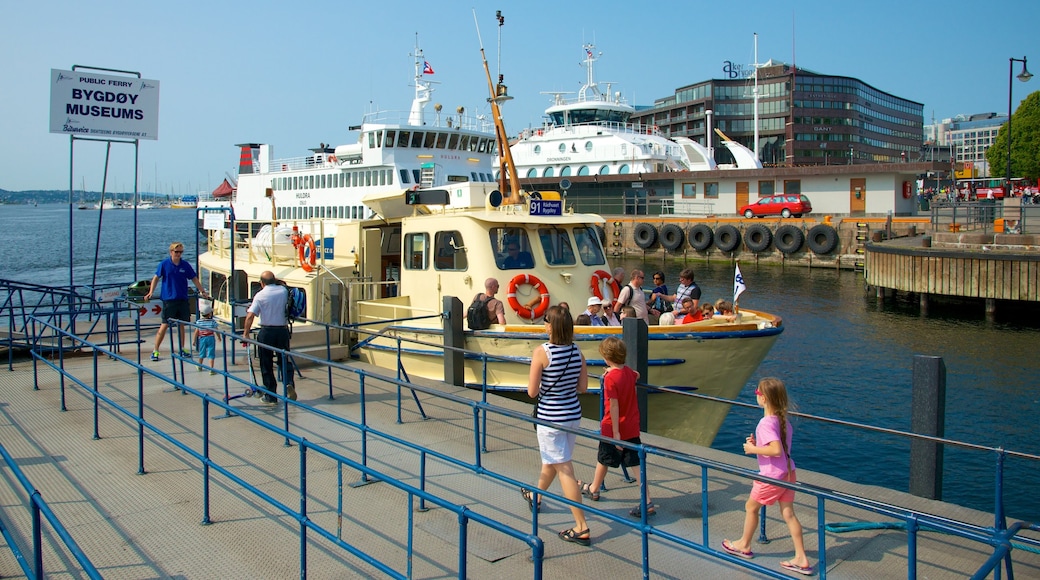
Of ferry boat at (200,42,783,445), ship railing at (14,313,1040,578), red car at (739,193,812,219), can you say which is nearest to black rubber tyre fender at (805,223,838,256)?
red car at (739,193,812,219)

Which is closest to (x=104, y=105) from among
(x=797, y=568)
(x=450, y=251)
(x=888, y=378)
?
(x=450, y=251)

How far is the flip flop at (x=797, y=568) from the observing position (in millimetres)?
4940

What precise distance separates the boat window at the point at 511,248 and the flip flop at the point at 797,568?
22.1 feet

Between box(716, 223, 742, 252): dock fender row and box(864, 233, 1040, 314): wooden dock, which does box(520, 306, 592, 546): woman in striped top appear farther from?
box(716, 223, 742, 252): dock fender row

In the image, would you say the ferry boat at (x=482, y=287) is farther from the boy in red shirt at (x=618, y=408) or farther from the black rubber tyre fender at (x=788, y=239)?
the black rubber tyre fender at (x=788, y=239)

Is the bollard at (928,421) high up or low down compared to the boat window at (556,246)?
down

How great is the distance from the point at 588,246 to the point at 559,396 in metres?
6.45

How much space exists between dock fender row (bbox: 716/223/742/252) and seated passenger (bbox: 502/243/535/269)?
3013cm

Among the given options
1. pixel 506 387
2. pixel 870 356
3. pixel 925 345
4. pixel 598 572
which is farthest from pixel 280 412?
pixel 925 345

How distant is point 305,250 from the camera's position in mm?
13625

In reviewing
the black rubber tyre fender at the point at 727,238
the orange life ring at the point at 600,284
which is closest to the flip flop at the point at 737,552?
the orange life ring at the point at 600,284

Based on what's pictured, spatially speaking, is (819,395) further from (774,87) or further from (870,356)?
(774,87)

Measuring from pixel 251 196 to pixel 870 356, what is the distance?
33066 mm

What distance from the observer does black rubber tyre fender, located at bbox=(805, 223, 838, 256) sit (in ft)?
119
